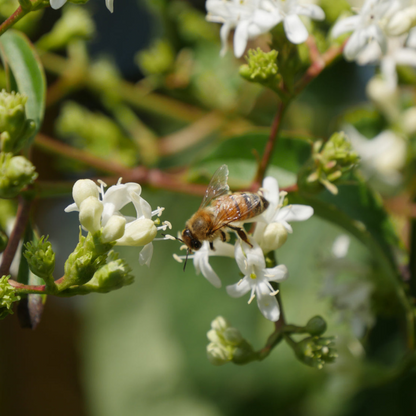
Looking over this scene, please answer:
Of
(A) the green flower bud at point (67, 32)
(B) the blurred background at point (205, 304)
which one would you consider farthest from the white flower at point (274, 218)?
(A) the green flower bud at point (67, 32)

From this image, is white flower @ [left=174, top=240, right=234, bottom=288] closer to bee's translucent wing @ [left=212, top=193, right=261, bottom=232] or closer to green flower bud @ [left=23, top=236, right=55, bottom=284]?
bee's translucent wing @ [left=212, top=193, right=261, bottom=232]

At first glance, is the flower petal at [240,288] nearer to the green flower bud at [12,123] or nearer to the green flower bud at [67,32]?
the green flower bud at [12,123]

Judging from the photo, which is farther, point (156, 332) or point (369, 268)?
point (156, 332)

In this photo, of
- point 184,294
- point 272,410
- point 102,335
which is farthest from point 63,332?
point 272,410

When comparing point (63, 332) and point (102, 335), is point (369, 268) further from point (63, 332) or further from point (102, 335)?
point (63, 332)

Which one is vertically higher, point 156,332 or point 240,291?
point 240,291

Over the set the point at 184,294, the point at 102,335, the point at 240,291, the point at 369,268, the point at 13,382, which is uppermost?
the point at 240,291
